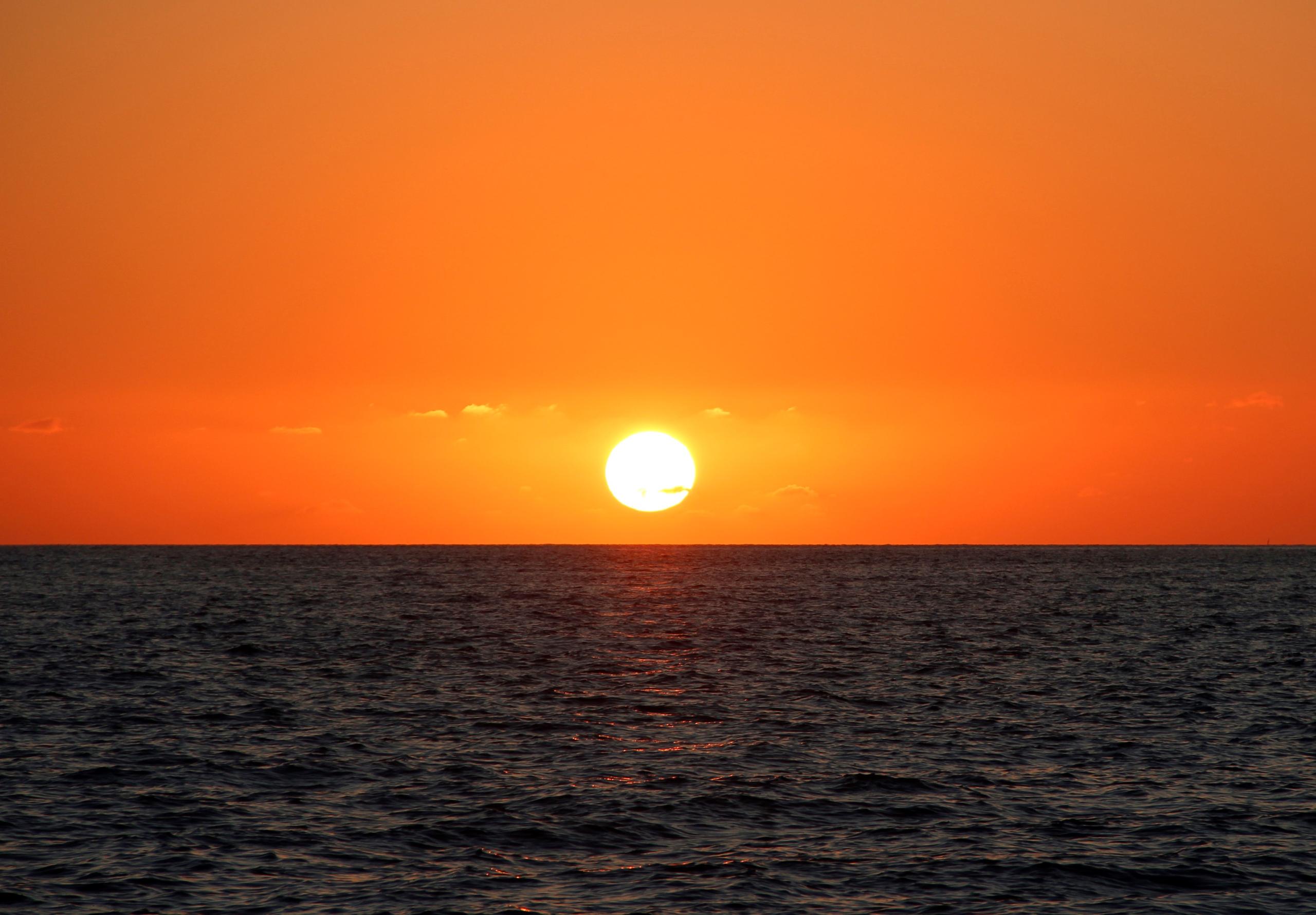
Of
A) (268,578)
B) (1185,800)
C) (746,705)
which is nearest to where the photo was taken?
(1185,800)

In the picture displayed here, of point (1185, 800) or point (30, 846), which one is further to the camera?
point (1185, 800)

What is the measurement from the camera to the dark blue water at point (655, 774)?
22562mm

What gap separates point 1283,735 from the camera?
37.5 m

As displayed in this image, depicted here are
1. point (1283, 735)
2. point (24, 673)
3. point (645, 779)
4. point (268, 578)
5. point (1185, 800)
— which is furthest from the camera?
point (268, 578)

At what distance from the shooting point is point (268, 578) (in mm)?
165000

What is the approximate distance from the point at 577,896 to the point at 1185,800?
15.0 meters

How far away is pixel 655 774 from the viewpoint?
3162 centimetres

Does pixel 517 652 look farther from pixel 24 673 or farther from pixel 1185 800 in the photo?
pixel 1185 800

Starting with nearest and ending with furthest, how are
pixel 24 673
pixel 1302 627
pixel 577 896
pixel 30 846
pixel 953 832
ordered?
pixel 577 896 → pixel 30 846 → pixel 953 832 → pixel 24 673 → pixel 1302 627

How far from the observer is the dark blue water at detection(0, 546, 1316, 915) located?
22.6 meters

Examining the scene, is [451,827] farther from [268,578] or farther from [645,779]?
[268,578]

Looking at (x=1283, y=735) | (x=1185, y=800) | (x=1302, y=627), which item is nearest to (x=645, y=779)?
(x=1185, y=800)

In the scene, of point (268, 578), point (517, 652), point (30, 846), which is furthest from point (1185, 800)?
point (268, 578)

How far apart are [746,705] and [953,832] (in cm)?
1726
